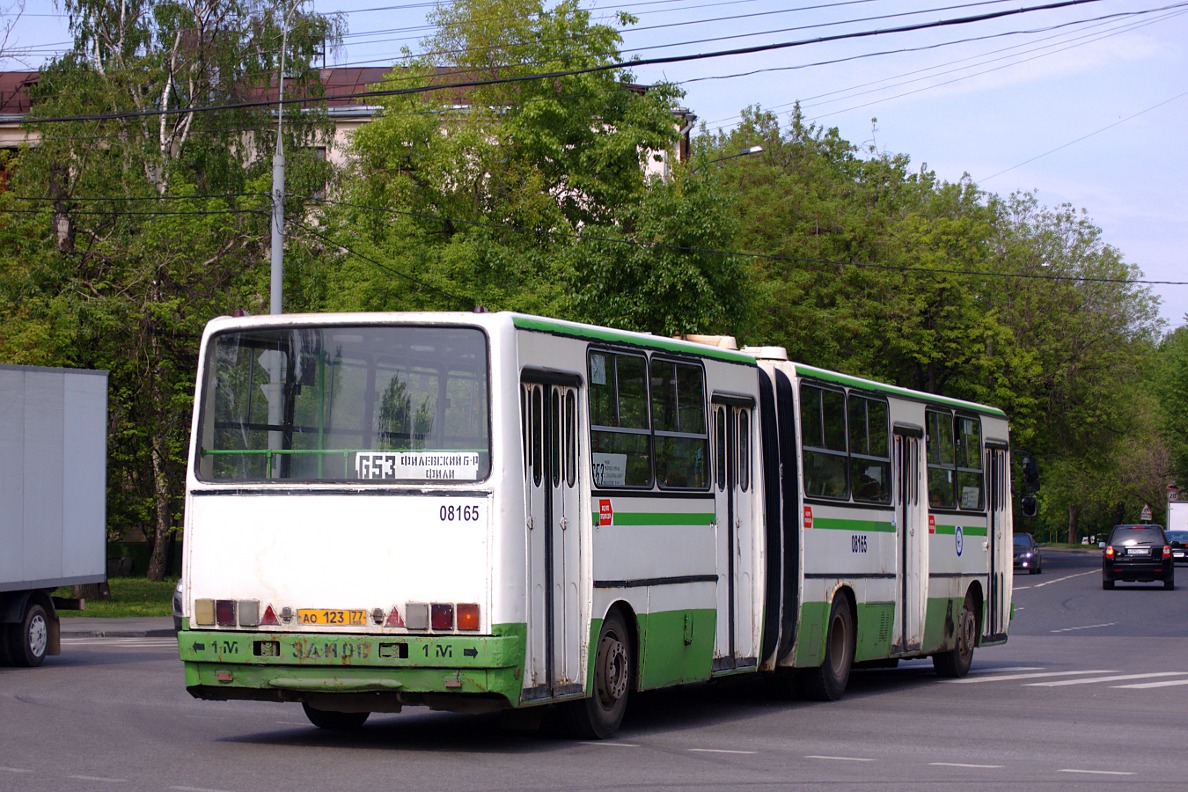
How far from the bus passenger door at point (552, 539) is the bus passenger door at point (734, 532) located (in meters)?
2.49

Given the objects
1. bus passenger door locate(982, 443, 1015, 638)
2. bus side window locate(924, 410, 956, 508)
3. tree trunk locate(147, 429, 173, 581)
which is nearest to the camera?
bus side window locate(924, 410, 956, 508)

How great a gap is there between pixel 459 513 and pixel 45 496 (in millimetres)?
10703

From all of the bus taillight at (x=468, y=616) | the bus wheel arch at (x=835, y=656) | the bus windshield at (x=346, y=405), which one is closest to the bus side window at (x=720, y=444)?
the bus wheel arch at (x=835, y=656)

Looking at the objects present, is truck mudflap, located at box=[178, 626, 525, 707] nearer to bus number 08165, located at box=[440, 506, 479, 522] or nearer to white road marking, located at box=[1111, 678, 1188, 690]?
bus number 08165, located at box=[440, 506, 479, 522]

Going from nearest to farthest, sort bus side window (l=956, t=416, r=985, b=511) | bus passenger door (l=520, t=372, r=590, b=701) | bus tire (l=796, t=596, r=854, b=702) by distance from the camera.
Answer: bus passenger door (l=520, t=372, r=590, b=701) → bus tire (l=796, t=596, r=854, b=702) → bus side window (l=956, t=416, r=985, b=511)

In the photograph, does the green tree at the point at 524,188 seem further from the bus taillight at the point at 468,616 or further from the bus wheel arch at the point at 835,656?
the bus taillight at the point at 468,616

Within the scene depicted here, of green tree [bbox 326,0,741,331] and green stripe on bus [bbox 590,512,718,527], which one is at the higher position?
green tree [bbox 326,0,741,331]

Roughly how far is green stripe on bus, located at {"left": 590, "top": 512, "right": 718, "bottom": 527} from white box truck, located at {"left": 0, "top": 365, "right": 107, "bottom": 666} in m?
8.98

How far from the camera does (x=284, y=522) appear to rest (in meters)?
11.4

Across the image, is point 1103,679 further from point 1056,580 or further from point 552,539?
point 1056,580

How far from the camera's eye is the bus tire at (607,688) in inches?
479

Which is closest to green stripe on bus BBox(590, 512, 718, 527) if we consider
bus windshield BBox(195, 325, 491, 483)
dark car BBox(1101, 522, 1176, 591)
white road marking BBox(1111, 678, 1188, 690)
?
bus windshield BBox(195, 325, 491, 483)

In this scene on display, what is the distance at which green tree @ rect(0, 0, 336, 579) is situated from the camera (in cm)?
3600

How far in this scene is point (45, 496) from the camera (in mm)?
20250
